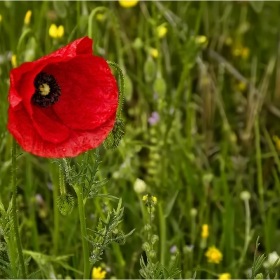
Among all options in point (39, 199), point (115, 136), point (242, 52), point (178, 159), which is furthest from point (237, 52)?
point (115, 136)

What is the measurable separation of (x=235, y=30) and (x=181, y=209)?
87 centimetres

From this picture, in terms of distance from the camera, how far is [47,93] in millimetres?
764

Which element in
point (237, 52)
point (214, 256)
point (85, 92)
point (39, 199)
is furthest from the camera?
point (237, 52)

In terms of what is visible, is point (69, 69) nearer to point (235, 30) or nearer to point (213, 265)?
point (213, 265)

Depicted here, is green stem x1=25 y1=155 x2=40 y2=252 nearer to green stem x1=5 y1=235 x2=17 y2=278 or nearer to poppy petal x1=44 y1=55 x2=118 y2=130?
green stem x1=5 y1=235 x2=17 y2=278

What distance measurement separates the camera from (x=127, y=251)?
1.21m

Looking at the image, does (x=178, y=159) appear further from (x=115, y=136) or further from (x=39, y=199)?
(x=115, y=136)

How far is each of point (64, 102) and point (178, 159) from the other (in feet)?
1.97

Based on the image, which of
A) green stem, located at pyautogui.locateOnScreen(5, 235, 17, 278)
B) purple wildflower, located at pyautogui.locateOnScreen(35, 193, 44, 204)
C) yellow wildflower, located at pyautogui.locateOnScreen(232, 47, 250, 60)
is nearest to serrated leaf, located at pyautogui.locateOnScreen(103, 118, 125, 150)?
green stem, located at pyautogui.locateOnScreen(5, 235, 17, 278)

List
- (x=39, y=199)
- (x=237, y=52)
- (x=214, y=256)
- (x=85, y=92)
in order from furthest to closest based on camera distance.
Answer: (x=237, y=52) < (x=39, y=199) < (x=214, y=256) < (x=85, y=92)

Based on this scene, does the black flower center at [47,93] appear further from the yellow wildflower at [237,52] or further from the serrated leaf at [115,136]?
the yellow wildflower at [237,52]

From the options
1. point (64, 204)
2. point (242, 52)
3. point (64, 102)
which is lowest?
point (242, 52)

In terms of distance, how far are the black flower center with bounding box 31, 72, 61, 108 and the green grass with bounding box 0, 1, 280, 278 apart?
19cm

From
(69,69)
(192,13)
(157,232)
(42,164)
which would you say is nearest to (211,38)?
(192,13)
